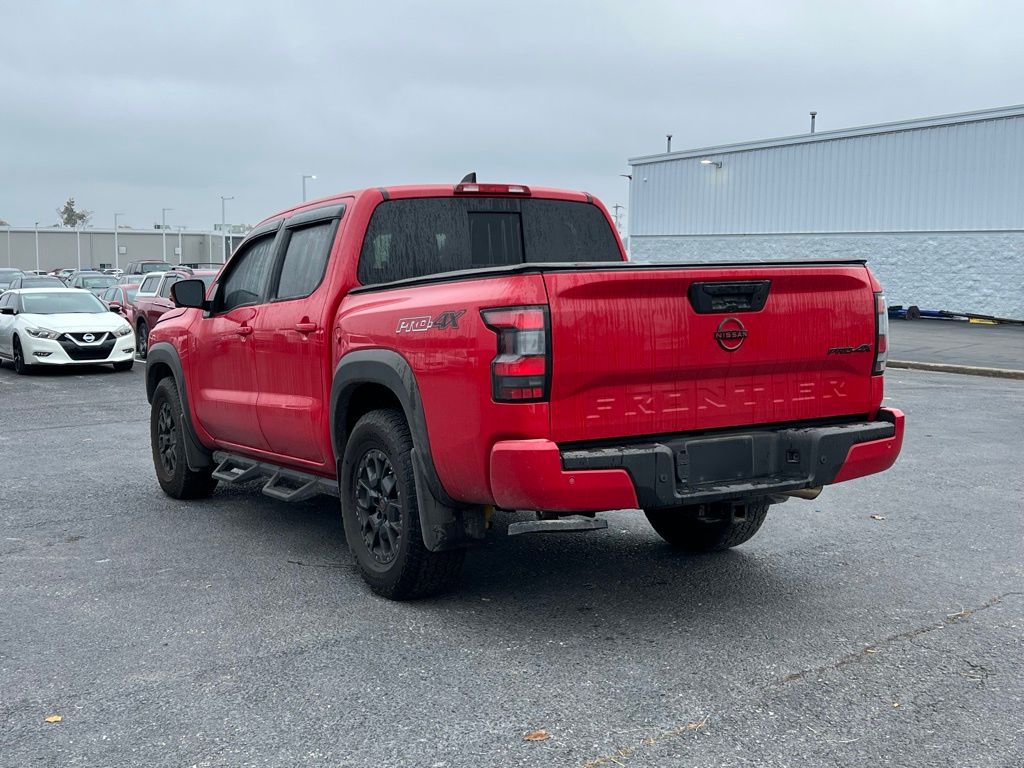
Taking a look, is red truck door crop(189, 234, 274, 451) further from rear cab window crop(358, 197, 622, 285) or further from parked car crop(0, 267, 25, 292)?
parked car crop(0, 267, 25, 292)

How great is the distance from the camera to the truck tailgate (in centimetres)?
450

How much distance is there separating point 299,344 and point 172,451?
2477 mm

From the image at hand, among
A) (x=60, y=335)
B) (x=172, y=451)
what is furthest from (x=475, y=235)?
(x=60, y=335)

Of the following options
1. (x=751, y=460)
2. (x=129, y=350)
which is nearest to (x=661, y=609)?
(x=751, y=460)

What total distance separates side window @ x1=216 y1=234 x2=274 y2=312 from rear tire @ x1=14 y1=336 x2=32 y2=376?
42.0 ft

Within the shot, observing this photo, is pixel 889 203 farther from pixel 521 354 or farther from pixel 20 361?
pixel 521 354

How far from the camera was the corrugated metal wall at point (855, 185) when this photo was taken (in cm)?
3266

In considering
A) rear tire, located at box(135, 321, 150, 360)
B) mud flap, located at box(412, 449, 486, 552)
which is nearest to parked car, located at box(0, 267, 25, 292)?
rear tire, located at box(135, 321, 150, 360)

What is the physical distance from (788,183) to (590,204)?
33.4 metres

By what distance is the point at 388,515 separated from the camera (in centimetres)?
534

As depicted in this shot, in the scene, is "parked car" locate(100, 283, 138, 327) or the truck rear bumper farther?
"parked car" locate(100, 283, 138, 327)

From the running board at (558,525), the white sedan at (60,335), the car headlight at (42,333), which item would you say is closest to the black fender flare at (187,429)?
the running board at (558,525)

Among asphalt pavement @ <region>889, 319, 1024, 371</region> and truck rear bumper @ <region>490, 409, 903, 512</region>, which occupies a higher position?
truck rear bumper @ <region>490, 409, 903, 512</region>

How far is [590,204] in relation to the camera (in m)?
6.81
